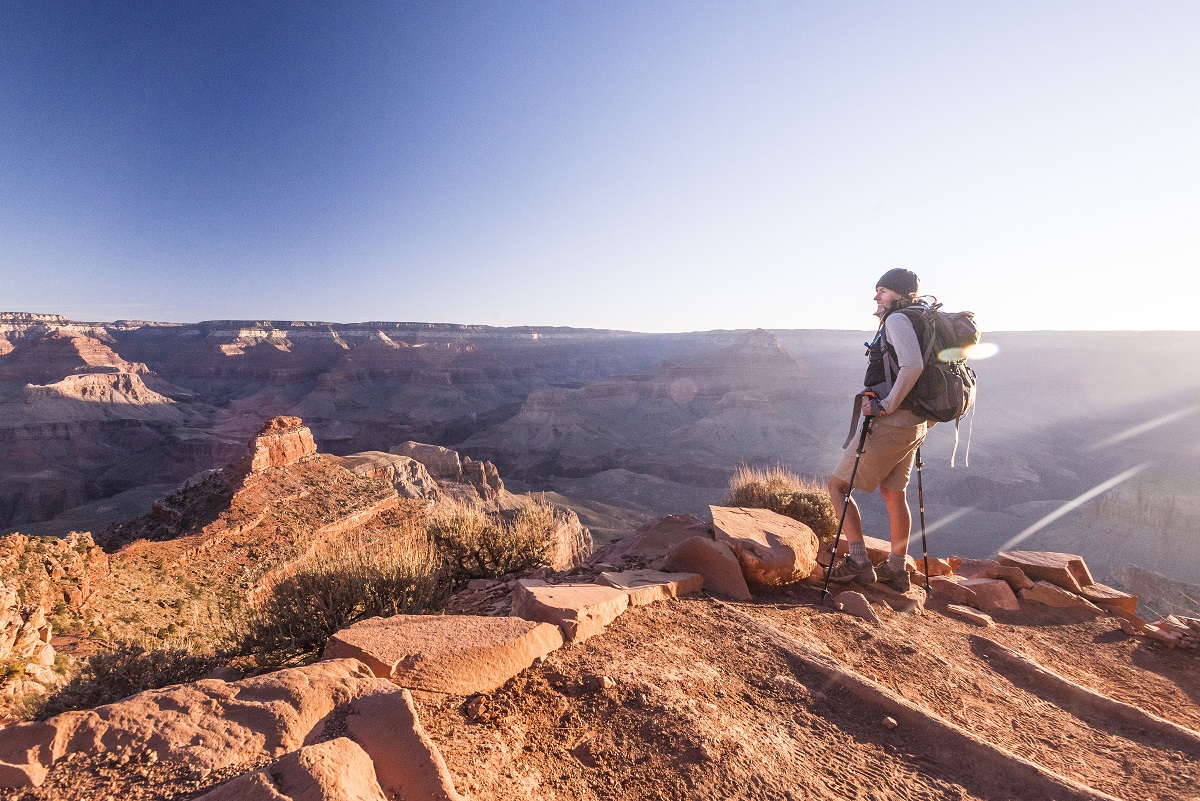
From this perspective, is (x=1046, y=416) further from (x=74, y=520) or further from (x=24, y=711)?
(x=74, y=520)

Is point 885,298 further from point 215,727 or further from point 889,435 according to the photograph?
point 215,727

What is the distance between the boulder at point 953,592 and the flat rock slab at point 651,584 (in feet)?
7.31

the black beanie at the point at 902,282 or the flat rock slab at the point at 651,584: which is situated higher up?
the black beanie at the point at 902,282

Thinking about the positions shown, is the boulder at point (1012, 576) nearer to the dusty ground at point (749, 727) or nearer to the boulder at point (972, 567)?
the boulder at point (972, 567)

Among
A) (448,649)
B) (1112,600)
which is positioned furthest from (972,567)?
(448,649)

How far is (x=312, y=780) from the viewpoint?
1.10 m

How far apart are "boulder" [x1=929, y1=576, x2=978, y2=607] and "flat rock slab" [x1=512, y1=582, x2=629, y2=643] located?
118 inches

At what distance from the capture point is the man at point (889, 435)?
3.45 m

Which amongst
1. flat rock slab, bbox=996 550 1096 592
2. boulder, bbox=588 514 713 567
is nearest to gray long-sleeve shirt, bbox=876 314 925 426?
boulder, bbox=588 514 713 567

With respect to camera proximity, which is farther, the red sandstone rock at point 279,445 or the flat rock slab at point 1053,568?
the red sandstone rock at point 279,445

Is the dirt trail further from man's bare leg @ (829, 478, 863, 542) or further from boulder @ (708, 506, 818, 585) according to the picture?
man's bare leg @ (829, 478, 863, 542)

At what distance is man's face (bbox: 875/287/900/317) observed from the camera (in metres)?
3.76

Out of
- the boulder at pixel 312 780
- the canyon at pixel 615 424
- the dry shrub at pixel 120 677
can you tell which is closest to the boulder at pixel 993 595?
the boulder at pixel 312 780

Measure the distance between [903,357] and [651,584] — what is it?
7.41 feet
